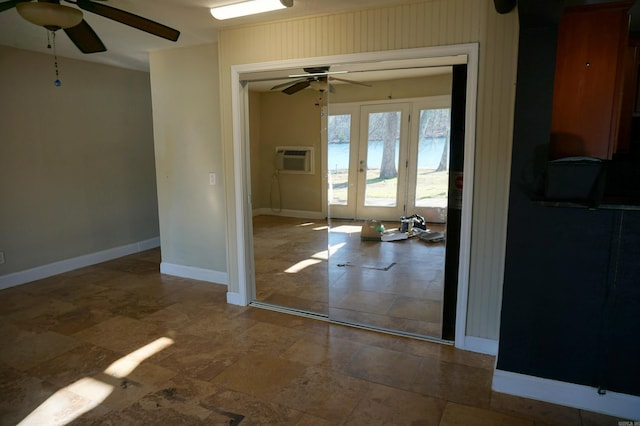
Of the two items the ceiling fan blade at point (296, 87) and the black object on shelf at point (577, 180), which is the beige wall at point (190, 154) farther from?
the black object on shelf at point (577, 180)

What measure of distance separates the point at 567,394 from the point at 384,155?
238 cm

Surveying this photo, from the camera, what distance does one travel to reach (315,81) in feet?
11.4

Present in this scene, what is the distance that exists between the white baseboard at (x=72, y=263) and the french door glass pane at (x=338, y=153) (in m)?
3.20

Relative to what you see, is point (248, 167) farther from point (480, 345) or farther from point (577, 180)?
point (577, 180)

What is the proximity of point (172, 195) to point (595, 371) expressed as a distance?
417cm

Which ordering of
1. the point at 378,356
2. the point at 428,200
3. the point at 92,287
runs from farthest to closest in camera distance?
the point at 92,287 < the point at 428,200 < the point at 378,356

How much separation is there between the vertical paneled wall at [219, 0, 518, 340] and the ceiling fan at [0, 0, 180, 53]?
1252 millimetres

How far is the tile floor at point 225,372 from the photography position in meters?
2.26

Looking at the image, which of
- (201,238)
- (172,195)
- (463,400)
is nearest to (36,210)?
(172,195)

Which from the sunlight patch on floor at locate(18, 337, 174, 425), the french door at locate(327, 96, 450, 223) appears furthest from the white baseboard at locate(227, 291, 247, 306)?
the french door at locate(327, 96, 450, 223)

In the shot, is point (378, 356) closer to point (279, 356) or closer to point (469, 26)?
point (279, 356)

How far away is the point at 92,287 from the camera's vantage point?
4336 millimetres

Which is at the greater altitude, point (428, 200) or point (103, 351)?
point (428, 200)

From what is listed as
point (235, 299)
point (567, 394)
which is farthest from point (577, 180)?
point (235, 299)
